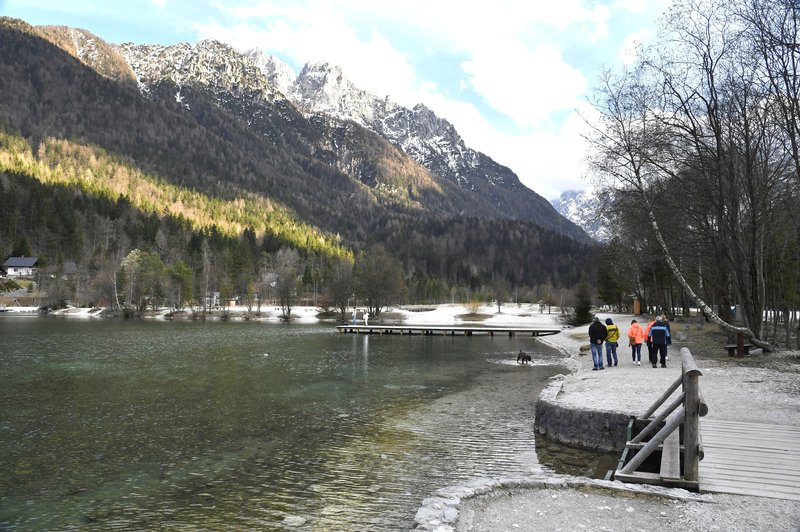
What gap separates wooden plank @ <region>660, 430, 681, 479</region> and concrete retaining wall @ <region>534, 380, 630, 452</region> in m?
2.13

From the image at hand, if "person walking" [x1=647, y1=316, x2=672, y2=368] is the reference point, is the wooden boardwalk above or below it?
below

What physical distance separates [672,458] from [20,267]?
181 m

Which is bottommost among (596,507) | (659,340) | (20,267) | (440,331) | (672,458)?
(440,331)

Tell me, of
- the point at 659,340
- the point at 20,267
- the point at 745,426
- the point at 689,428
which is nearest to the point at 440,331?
the point at 659,340

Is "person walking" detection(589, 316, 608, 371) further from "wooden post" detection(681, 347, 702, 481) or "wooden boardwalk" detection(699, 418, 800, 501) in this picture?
"wooden post" detection(681, 347, 702, 481)

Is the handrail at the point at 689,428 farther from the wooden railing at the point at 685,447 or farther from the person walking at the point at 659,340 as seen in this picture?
the person walking at the point at 659,340

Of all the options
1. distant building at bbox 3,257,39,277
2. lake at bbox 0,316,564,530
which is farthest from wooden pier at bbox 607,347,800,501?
distant building at bbox 3,257,39,277

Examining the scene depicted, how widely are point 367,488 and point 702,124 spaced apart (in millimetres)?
21161

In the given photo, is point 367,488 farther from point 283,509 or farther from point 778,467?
point 778,467

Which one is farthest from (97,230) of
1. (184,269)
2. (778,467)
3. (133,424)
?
(778,467)

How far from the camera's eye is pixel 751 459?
30.6ft

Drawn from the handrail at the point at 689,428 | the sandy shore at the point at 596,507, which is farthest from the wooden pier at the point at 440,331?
the handrail at the point at 689,428

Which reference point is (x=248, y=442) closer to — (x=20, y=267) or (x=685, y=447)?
(x=685, y=447)

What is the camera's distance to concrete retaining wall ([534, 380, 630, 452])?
13250 millimetres
